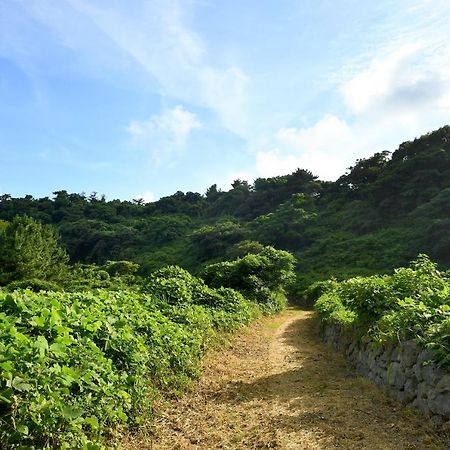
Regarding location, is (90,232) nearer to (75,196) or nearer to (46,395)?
(75,196)

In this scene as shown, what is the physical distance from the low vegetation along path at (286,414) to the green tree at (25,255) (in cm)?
2154

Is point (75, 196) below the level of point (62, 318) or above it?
above

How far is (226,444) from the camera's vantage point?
227 inches

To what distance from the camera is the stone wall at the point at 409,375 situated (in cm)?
572

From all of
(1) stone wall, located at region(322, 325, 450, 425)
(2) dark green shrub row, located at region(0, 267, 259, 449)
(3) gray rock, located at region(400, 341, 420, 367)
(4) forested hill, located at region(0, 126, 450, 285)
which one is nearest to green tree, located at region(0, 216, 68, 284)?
(4) forested hill, located at region(0, 126, 450, 285)

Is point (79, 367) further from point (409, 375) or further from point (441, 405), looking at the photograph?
point (409, 375)

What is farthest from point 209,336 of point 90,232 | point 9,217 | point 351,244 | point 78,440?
point 9,217

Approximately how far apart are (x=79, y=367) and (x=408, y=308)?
563 cm

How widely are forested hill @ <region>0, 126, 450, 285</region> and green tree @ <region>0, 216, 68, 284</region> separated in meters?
17.1

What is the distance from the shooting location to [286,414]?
6836 millimetres

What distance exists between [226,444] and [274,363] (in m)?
5.54

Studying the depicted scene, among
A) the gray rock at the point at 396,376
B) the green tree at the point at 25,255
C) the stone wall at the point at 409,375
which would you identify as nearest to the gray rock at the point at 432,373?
the stone wall at the point at 409,375

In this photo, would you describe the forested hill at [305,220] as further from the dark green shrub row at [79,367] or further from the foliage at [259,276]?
the dark green shrub row at [79,367]

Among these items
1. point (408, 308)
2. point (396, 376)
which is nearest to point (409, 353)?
point (396, 376)
